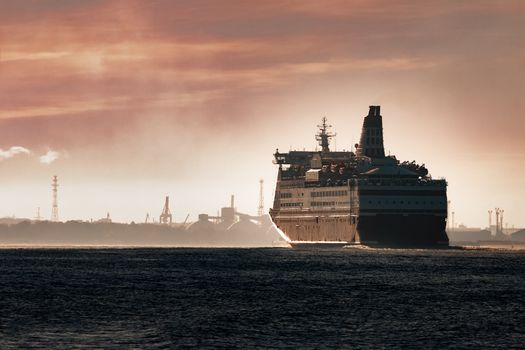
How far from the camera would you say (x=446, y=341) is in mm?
75375

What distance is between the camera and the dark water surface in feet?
247

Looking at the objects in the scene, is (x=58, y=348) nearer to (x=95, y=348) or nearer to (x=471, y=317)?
(x=95, y=348)

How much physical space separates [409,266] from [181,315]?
89024 mm

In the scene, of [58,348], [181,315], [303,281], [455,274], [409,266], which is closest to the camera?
[58,348]

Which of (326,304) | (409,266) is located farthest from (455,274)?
(326,304)

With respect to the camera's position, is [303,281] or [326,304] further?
[303,281]

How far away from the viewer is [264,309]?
9675cm

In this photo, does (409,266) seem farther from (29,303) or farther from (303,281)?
(29,303)

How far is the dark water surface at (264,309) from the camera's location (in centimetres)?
7538

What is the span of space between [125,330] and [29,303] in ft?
77.2

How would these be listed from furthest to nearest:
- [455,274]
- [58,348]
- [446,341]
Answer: [455,274] → [446,341] → [58,348]

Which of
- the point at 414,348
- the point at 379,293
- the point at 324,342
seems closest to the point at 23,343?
the point at 324,342

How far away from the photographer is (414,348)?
71750mm

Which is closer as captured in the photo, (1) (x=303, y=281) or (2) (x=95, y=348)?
(2) (x=95, y=348)
